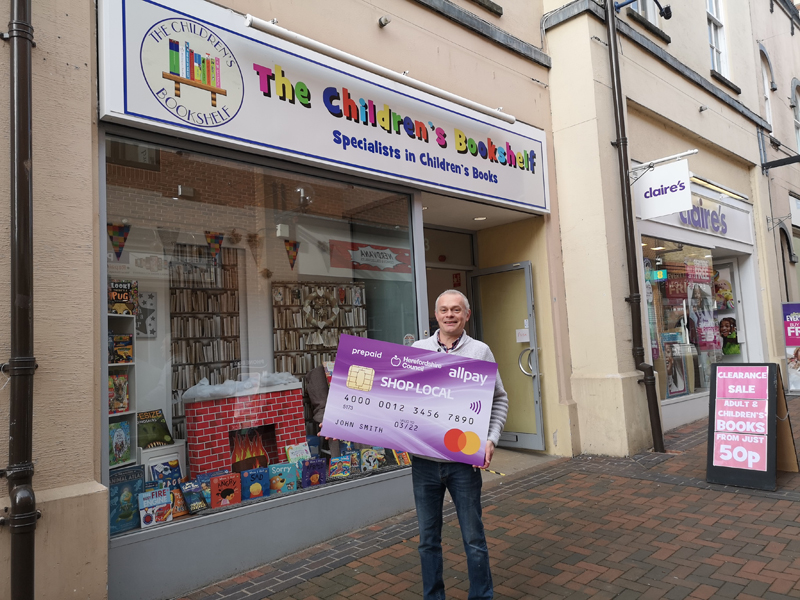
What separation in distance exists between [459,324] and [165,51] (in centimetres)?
272

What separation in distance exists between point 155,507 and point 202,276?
95.2 inches

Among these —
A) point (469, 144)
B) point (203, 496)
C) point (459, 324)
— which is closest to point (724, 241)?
point (469, 144)

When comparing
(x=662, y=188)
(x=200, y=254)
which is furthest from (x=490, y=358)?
(x=662, y=188)

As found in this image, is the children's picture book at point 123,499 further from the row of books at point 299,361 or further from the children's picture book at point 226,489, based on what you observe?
the row of books at point 299,361

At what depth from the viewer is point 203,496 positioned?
418 cm

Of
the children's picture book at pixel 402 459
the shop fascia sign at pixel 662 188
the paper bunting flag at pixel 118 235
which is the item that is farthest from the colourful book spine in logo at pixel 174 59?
the shop fascia sign at pixel 662 188

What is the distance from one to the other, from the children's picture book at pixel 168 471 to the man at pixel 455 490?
207 cm

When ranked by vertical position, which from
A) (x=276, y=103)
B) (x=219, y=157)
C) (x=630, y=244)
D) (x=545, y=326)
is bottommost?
(x=545, y=326)

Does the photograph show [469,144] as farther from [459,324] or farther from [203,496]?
[203,496]

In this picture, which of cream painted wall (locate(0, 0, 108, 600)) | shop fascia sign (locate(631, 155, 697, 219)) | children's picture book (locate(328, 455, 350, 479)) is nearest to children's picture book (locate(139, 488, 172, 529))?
cream painted wall (locate(0, 0, 108, 600))

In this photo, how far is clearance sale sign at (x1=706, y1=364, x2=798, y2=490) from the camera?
5160mm

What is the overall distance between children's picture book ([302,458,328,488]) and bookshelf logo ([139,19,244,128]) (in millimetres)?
2773

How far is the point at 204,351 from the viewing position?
546 centimetres

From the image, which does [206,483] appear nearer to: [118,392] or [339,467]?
[118,392]
